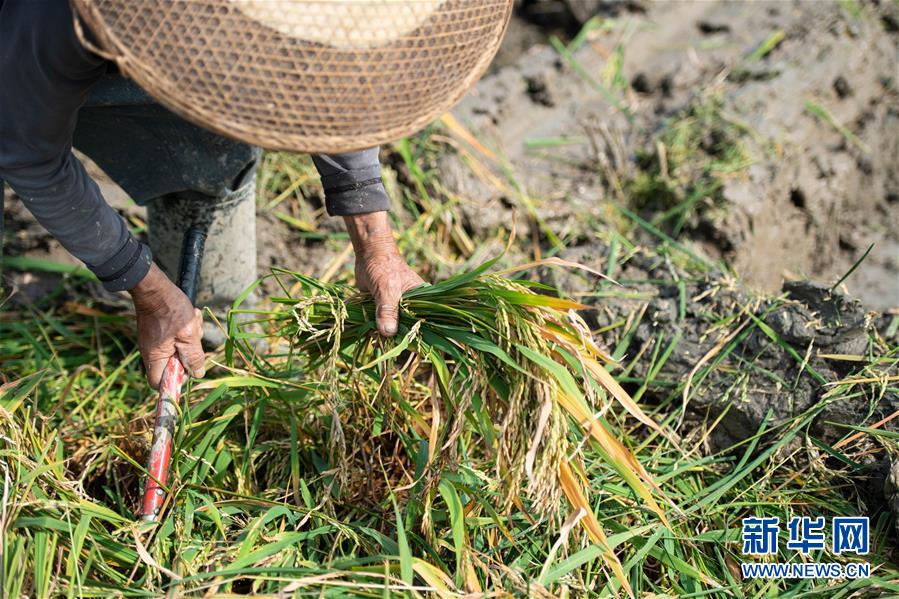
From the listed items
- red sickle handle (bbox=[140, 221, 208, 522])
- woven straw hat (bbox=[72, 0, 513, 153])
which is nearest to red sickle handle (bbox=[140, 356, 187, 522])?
red sickle handle (bbox=[140, 221, 208, 522])

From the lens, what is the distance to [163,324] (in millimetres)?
1745

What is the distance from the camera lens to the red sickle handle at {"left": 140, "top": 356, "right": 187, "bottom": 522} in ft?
5.71

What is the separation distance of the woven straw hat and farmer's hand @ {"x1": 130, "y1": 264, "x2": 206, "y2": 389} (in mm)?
612

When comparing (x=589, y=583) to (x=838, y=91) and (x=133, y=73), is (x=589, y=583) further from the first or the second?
(x=838, y=91)

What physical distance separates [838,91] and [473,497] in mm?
2852

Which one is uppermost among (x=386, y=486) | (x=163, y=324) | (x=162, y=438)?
(x=163, y=324)

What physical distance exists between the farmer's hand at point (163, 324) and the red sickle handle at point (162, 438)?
3cm

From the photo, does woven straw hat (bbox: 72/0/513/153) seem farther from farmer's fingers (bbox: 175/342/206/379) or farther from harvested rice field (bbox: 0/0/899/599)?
farmer's fingers (bbox: 175/342/206/379)

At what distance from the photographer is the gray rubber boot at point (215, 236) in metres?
2.13

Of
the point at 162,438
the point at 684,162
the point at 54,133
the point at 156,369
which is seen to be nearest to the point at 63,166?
the point at 54,133

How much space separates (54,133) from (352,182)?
2.04 feet

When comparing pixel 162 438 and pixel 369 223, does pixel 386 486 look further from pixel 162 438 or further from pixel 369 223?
pixel 369 223

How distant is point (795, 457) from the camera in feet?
6.51

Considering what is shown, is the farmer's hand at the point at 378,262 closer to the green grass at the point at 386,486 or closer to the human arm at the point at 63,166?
the green grass at the point at 386,486
